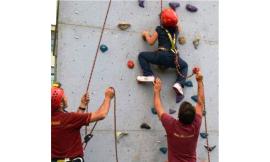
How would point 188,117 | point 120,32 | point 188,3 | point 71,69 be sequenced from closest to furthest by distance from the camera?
point 188,117 → point 71,69 → point 120,32 → point 188,3

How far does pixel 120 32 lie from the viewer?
416 cm

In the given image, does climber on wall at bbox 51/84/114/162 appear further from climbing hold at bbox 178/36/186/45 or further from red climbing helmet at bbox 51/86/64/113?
climbing hold at bbox 178/36/186/45

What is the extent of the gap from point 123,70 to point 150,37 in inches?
17.9

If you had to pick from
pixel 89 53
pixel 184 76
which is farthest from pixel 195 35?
pixel 89 53

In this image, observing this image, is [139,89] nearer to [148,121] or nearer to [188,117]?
[148,121]

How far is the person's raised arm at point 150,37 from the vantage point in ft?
13.5

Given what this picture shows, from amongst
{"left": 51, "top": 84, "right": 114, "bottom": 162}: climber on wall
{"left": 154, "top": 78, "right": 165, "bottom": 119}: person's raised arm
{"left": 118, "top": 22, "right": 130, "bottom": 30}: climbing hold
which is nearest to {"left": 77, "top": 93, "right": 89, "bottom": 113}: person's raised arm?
{"left": 51, "top": 84, "right": 114, "bottom": 162}: climber on wall

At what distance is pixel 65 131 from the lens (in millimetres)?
3135

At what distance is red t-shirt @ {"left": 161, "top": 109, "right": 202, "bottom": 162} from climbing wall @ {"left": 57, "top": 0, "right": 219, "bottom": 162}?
792 millimetres

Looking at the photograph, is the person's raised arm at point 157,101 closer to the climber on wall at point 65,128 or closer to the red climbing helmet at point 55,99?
the climber on wall at point 65,128

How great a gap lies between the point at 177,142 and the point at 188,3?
182 cm

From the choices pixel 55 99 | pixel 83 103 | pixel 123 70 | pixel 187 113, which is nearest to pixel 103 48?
pixel 123 70

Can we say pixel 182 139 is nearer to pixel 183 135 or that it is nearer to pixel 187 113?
pixel 183 135

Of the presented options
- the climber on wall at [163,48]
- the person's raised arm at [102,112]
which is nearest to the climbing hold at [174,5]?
the climber on wall at [163,48]
